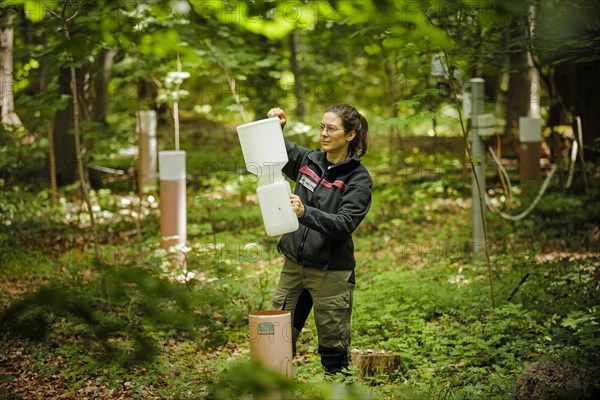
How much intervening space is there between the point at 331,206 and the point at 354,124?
1.66 ft

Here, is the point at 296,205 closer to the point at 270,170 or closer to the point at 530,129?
the point at 270,170

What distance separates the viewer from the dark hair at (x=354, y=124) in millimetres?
3988

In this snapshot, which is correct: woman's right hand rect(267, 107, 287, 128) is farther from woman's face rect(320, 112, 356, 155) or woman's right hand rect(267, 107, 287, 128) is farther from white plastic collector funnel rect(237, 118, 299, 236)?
white plastic collector funnel rect(237, 118, 299, 236)

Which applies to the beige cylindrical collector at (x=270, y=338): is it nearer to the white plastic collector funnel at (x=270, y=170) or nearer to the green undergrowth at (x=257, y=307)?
the green undergrowth at (x=257, y=307)

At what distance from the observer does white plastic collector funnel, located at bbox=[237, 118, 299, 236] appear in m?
3.48

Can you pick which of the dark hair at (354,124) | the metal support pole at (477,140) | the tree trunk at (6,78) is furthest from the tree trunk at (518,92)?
the tree trunk at (6,78)

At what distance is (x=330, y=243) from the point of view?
390 cm

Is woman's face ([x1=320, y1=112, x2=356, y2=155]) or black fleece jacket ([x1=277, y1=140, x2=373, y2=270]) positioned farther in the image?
woman's face ([x1=320, y1=112, x2=356, y2=155])

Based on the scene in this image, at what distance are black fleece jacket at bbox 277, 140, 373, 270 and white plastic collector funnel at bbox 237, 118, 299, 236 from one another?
10.3 inches

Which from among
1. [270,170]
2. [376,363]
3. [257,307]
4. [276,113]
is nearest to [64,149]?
[257,307]

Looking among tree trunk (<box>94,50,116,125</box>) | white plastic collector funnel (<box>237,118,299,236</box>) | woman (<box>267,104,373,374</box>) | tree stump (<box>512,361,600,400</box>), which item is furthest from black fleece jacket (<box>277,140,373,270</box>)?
tree trunk (<box>94,50,116,125</box>)

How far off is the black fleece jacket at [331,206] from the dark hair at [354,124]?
0.11 metres

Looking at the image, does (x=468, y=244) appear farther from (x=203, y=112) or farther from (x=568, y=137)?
(x=203, y=112)

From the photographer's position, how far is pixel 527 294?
5707 mm
